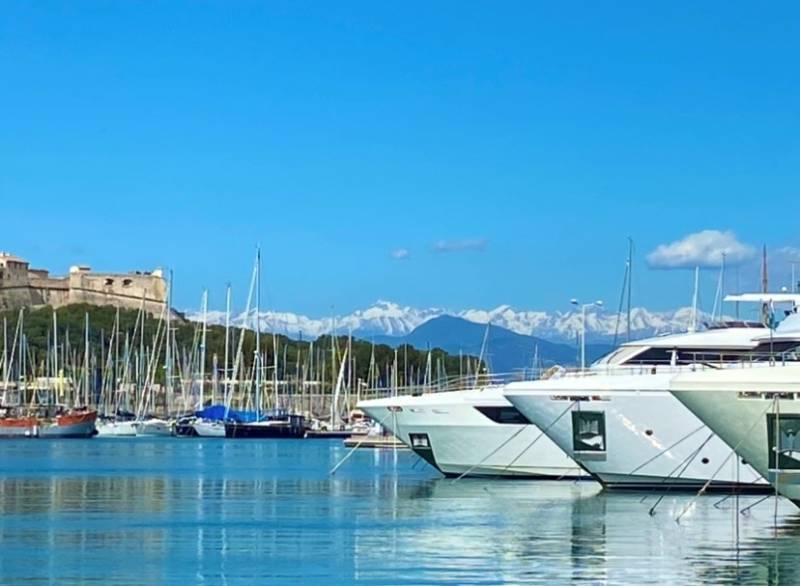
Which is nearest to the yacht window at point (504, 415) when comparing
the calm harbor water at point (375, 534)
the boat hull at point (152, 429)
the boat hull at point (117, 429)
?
the calm harbor water at point (375, 534)

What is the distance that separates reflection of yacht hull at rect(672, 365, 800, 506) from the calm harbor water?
1.45m

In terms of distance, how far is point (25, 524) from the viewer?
41.2m

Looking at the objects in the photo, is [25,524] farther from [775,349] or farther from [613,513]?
[775,349]

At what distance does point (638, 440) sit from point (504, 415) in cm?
799

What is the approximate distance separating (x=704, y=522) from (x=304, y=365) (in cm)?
10840

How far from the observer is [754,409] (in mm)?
36031

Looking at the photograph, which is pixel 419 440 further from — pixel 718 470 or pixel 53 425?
pixel 53 425

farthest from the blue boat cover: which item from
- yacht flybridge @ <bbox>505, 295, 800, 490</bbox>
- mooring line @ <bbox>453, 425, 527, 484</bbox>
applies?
yacht flybridge @ <bbox>505, 295, 800, 490</bbox>

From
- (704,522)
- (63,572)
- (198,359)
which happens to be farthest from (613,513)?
(198,359)

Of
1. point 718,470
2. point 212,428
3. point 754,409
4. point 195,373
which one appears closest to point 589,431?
point 718,470

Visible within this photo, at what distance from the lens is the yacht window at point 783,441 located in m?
36.0

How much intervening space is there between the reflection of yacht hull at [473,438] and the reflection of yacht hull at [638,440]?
574cm

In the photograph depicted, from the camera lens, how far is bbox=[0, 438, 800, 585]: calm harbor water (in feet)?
101

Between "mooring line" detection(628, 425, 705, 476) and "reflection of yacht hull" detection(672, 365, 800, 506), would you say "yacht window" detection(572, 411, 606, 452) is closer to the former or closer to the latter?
"mooring line" detection(628, 425, 705, 476)
